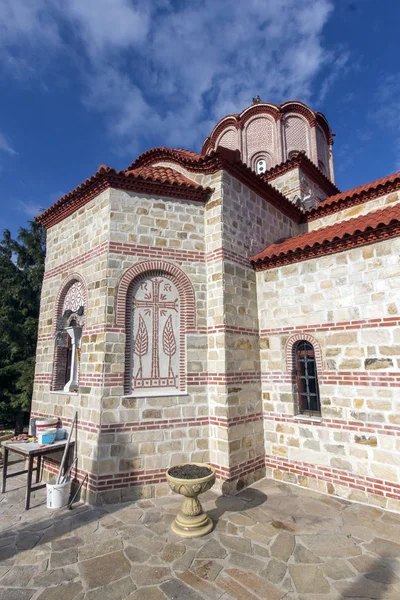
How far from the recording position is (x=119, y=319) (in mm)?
5398

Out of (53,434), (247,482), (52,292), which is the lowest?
(247,482)

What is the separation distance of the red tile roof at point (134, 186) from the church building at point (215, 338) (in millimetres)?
33

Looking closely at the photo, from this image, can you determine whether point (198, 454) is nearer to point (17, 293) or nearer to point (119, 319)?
point (119, 319)

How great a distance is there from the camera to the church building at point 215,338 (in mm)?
4980

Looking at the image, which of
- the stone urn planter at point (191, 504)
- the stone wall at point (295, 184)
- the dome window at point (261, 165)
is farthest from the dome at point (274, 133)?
the stone urn planter at point (191, 504)

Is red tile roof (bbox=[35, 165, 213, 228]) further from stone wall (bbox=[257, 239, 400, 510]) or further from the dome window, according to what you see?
the dome window

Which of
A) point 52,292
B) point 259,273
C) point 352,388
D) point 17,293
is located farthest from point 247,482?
point 17,293

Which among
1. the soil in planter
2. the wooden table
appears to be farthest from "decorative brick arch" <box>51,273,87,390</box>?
the soil in planter

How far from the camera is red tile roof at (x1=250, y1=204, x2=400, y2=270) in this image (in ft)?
16.3

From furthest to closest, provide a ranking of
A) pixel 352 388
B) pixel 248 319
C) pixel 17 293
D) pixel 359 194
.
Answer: pixel 17 293
pixel 359 194
pixel 248 319
pixel 352 388

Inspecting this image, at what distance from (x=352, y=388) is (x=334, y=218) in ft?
15.2

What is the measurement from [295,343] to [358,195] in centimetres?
415

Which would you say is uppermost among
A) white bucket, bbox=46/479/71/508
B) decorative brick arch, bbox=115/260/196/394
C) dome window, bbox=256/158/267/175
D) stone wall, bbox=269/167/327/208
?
dome window, bbox=256/158/267/175

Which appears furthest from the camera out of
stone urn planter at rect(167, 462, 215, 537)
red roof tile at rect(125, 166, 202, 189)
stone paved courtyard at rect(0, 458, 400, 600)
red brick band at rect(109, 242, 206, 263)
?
red roof tile at rect(125, 166, 202, 189)
